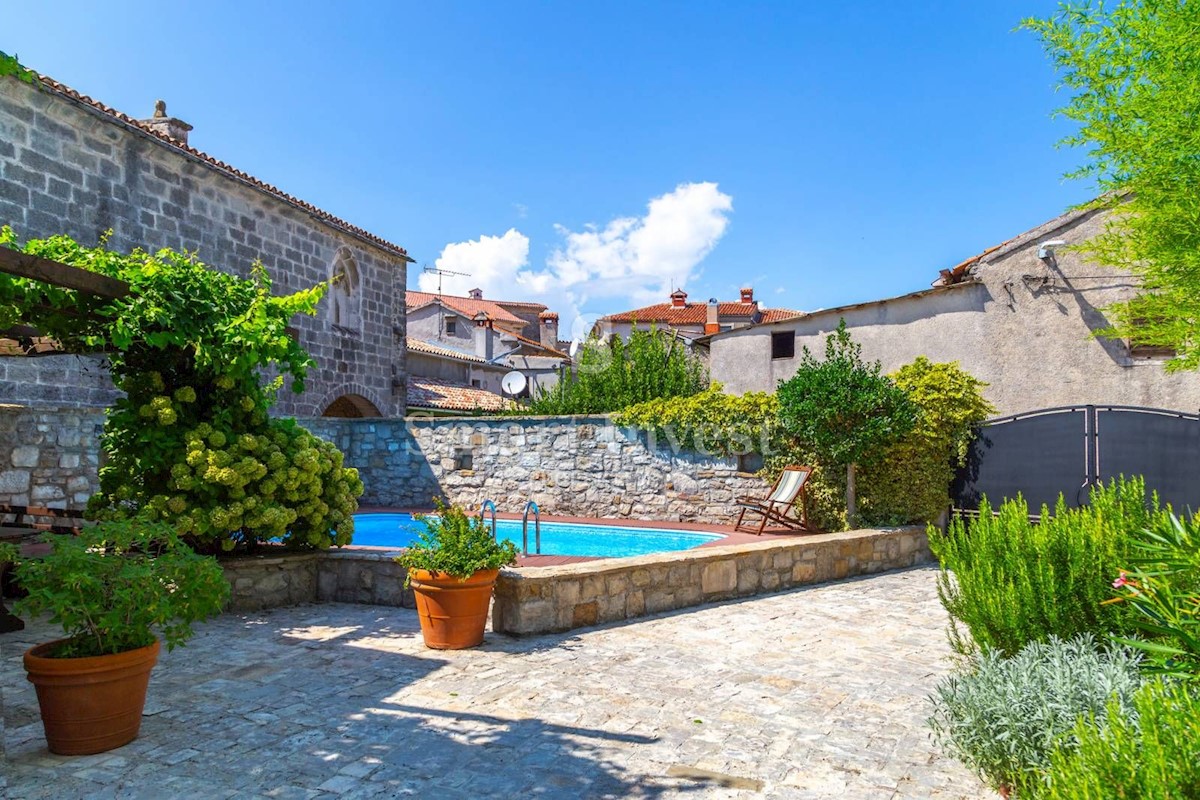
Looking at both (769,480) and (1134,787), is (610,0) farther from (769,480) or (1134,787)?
(1134,787)

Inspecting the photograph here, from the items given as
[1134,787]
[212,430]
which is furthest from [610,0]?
[1134,787]

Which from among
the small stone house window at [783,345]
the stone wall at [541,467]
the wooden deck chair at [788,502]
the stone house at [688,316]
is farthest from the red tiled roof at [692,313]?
the wooden deck chair at [788,502]

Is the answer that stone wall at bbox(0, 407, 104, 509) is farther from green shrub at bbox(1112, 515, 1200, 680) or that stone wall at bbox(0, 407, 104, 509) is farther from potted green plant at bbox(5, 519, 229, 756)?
green shrub at bbox(1112, 515, 1200, 680)

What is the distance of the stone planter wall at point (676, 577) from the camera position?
5469 mm

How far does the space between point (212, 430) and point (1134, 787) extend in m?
6.40

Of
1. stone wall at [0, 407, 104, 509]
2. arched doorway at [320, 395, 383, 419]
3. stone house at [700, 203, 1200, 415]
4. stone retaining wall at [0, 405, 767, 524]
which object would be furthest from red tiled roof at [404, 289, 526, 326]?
stone wall at [0, 407, 104, 509]

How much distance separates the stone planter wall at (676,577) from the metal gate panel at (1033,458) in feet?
5.26

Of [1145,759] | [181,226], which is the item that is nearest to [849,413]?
[1145,759]

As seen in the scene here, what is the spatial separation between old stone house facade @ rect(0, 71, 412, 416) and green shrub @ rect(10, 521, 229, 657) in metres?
6.79

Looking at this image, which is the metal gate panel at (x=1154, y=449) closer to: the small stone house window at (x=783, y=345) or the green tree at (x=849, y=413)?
the green tree at (x=849, y=413)

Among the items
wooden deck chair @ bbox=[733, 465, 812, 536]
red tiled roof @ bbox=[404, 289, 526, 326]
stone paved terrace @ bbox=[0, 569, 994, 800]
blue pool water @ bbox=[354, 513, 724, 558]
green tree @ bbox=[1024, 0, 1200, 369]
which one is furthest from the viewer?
red tiled roof @ bbox=[404, 289, 526, 326]

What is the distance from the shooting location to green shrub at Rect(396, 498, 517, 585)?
16.5ft

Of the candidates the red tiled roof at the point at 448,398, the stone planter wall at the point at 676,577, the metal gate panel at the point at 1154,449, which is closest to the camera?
the stone planter wall at the point at 676,577

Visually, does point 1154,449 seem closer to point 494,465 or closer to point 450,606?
point 450,606
